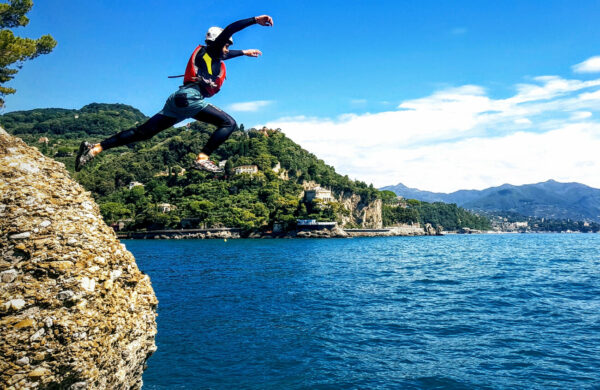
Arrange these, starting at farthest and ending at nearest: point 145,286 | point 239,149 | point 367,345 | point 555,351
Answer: point 239,149 → point 367,345 → point 555,351 → point 145,286

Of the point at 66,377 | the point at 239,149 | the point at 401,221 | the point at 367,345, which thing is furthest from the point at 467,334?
the point at 401,221

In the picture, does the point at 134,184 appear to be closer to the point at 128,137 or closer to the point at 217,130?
the point at 128,137

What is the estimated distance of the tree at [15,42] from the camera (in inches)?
574

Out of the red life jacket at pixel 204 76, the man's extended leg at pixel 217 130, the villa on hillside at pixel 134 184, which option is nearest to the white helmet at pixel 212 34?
the red life jacket at pixel 204 76

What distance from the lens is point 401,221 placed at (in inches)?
7864

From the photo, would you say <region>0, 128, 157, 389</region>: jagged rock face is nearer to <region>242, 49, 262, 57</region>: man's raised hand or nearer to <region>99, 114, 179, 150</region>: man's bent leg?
<region>99, 114, 179, 150</region>: man's bent leg

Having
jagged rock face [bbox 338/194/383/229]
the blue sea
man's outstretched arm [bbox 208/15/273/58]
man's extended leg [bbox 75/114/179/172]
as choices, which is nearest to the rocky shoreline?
jagged rock face [bbox 338/194/383/229]

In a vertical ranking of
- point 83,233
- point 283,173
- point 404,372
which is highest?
point 283,173

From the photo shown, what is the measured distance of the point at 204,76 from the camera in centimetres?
390

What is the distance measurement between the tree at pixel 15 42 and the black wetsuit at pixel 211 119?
14.7 meters

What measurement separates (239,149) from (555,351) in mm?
151811

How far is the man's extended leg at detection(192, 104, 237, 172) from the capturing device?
13.9 ft

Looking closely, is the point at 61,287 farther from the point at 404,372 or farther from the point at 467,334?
the point at 467,334

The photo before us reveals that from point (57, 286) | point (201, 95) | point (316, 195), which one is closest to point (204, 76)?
point (201, 95)
